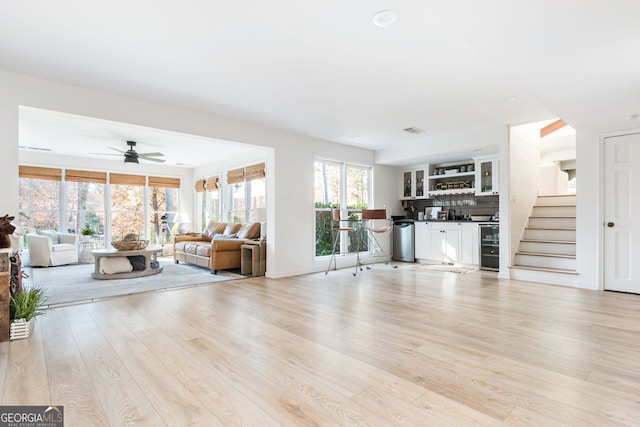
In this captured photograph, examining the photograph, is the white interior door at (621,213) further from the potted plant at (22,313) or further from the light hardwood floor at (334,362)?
the potted plant at (22,313)

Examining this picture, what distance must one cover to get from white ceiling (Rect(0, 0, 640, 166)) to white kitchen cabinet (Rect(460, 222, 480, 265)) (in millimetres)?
2486

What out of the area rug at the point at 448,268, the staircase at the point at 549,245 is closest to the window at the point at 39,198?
the area rug at the point at 448,268

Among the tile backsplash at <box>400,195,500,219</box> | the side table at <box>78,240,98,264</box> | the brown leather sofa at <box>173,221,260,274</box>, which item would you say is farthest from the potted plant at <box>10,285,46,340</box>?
the tile backsplash at <box>400,195,500,219</box>

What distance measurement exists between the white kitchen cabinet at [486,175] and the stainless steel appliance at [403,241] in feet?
5.28

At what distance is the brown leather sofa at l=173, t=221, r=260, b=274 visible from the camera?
5941mm

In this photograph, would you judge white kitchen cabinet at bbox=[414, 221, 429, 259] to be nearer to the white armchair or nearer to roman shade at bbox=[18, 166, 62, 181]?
the white armchair

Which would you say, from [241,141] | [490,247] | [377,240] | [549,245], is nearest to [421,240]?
[377,240]

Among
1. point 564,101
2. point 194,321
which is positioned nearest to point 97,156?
point 194,321

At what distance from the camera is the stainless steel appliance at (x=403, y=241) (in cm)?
736

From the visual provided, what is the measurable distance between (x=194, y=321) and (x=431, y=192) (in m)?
5.80

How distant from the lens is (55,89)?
3609 mm

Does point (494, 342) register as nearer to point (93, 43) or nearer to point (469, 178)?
point (93, 43)

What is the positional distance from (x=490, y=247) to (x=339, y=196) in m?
3.05

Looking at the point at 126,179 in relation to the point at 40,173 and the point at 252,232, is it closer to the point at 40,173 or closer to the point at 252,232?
the point at 40,173
